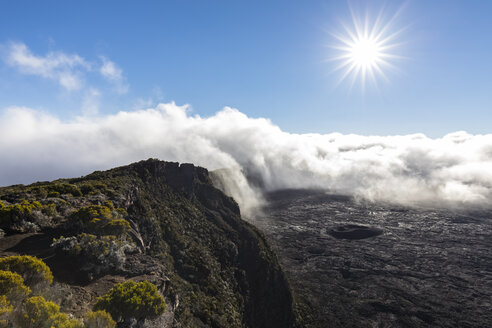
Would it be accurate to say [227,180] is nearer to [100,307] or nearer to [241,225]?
[241,225]

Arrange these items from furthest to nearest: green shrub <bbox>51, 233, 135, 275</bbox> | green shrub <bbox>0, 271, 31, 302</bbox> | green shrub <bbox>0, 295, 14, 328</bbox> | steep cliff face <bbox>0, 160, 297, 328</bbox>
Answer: steep cliff face <bbox>0, 160, 297, 328</bbox>, green shrub <bbox>51, 233, 135, 275</bbox>, green shrub <bbox>0, 271, 31, 302</bbox>, green shrub <bbox>0, 295, 14, 328</bbox>

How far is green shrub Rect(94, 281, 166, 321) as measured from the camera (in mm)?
14141

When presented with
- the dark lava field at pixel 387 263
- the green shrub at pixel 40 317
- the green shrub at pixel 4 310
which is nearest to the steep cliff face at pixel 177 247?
the green shrub at pixel 40 317

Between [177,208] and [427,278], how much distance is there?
86.3 m

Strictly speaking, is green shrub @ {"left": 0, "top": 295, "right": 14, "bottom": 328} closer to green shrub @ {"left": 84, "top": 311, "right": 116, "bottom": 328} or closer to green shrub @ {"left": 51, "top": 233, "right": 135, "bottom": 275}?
green shrub @ {"left": 84, "top": 311, "right": 116, "bottom": 328}

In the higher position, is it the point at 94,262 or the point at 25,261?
the point at 25,261

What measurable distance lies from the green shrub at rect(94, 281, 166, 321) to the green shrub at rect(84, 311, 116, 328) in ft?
4.91

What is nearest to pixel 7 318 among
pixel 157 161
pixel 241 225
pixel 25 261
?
pixel 25 261

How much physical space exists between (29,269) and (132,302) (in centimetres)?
577

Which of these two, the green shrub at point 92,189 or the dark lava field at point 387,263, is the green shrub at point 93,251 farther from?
the dark lava field at point 387,263

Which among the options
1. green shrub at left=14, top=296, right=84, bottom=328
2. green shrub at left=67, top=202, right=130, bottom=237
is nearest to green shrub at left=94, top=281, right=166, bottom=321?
green shrub at left=14, top=296, right=84, bottom=328

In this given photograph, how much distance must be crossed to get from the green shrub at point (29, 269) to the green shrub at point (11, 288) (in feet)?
5.66

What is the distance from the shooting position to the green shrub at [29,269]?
44.7 ft

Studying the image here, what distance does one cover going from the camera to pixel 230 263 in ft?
189
